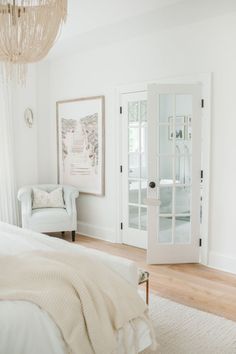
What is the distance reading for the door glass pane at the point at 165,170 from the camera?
4.20 meters

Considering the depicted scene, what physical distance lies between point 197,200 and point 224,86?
49.9 inches

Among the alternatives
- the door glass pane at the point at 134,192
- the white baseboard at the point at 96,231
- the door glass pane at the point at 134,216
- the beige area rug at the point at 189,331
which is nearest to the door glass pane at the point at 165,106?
the door glass pane at the point at 134,192

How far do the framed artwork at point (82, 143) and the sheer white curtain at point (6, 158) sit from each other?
771 millimetres

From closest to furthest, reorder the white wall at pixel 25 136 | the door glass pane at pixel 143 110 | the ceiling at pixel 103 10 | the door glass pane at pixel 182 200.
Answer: the ceiling at pixel 103 10 < the door glass pane at pixel 182 200 < the door glass pane at pixel 143 110 < the white wall at pixel 25 136

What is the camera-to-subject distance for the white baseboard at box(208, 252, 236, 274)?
3.98 m

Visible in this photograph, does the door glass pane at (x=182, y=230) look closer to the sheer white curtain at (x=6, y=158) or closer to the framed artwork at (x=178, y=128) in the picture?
the framed artwork at (x=178, y=128)

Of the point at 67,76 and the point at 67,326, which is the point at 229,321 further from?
the point at 67,76

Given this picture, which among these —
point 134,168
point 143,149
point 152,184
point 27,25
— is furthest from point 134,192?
point 27,25

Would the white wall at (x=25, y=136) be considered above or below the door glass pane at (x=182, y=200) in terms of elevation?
above

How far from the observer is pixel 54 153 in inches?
234

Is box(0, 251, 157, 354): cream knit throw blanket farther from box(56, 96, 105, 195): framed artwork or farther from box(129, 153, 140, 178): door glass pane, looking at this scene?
box(56, 96, 105, 195): framed artwork

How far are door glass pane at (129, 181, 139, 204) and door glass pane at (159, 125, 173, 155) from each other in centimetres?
84

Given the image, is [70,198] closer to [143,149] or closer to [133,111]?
[143,149]

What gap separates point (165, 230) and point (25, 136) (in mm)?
2713
